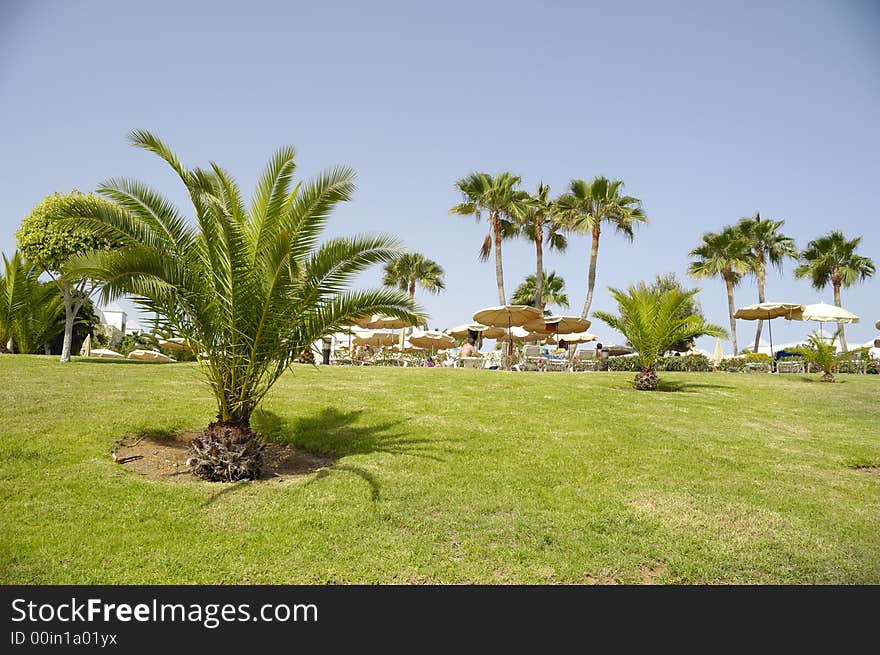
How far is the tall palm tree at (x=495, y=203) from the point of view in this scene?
2933cm

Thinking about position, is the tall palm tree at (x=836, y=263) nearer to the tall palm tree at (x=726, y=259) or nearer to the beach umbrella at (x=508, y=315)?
the tall palm tree at (x=726, y=259)

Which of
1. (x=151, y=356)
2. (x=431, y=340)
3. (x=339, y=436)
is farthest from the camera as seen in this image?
(x=431, y=340)

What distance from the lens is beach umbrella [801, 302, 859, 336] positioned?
22641 millimetres

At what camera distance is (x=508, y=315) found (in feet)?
65.2

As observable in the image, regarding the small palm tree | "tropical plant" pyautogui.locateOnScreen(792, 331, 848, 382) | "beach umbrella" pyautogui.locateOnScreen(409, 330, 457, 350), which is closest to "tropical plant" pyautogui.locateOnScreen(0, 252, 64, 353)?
"beach umbrella" pyautogui.locateOnScreen(409, 330, 457, 350)

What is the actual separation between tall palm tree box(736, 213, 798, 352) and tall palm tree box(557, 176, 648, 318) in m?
10.00

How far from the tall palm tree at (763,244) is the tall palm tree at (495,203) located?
15.7 meters

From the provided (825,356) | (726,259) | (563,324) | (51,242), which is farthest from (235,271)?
(726,259)

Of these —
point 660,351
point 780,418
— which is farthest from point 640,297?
point 780,418

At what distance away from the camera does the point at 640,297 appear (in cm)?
1499

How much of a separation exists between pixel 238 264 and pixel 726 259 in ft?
113

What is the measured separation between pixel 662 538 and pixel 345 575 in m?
3.06

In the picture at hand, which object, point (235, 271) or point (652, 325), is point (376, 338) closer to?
point (652, 325)
